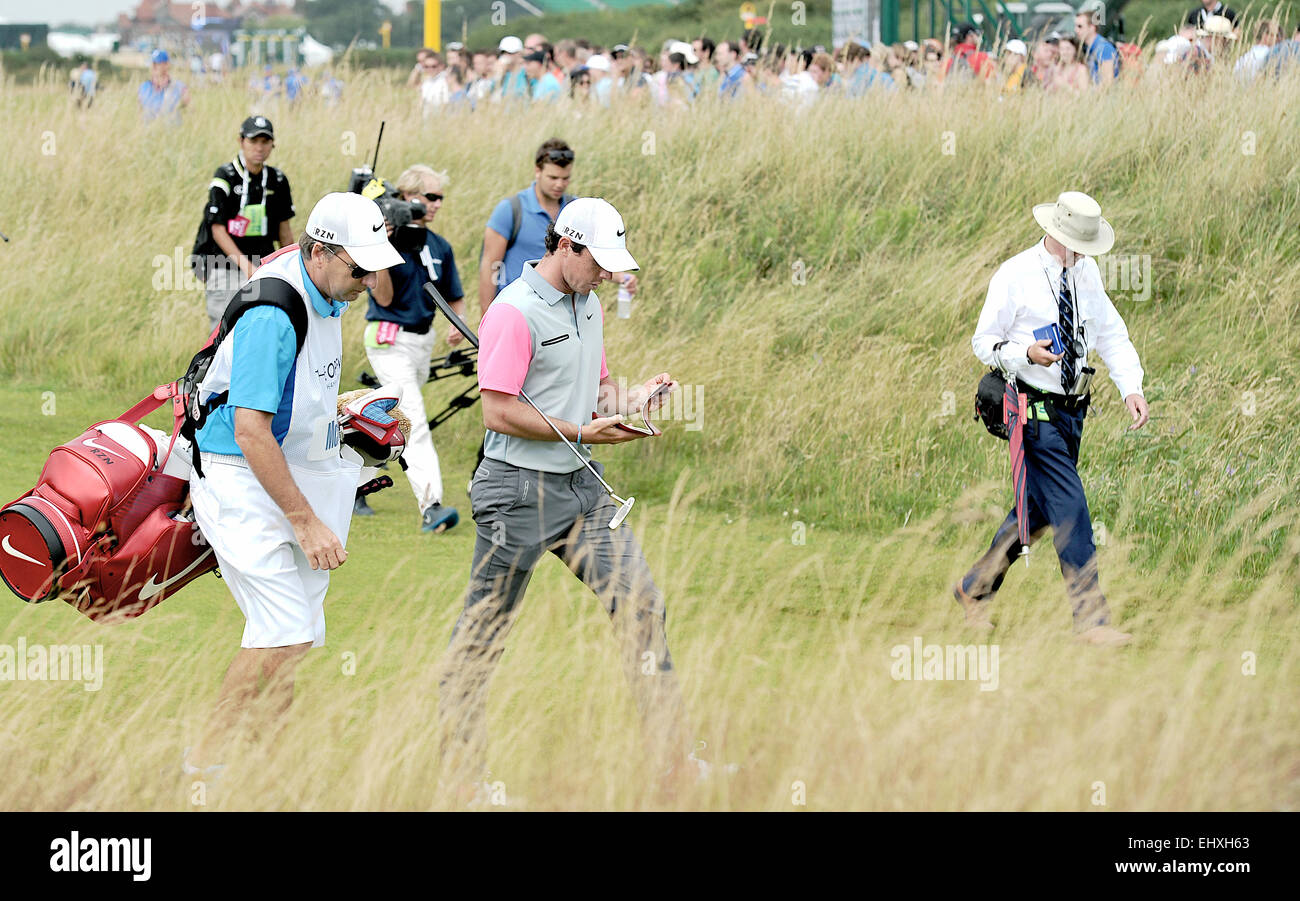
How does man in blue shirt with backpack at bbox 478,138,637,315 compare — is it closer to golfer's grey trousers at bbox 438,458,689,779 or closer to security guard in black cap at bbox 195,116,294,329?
security guard in black cap at bbox 195,116,294,329

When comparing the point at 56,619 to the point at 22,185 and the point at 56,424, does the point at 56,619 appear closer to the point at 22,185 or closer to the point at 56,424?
the point at 56,424

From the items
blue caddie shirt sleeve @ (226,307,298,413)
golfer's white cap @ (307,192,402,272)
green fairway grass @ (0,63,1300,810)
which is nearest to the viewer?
blue caddie shirt sleeve @ (226,307,298,413)

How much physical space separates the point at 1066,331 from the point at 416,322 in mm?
3721

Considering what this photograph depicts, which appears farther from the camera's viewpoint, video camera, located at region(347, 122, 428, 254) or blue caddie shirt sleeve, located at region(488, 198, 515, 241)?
blue caddie shirt sleeve, located at region(488, 198, 515, 241)

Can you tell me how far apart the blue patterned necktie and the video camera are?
11.1ft

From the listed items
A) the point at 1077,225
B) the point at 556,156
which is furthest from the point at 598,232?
the point at 556,156

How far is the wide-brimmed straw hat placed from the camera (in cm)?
677

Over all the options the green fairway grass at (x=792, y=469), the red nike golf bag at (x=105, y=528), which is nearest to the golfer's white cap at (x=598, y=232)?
the red nike golf bag at (x=105, y=528)

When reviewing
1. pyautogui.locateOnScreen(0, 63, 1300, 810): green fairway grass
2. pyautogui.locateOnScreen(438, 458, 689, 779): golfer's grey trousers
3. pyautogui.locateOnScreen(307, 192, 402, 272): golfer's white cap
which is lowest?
pyautogui.locateOnScreen(0, 63, 1300, 810): green fairway grass

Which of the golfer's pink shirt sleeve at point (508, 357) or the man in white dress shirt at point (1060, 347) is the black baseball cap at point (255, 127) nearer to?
the man in white dress shirt at point (1060, 347)

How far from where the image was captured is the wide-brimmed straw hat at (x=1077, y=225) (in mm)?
6770

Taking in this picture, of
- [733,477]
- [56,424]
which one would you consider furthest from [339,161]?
[733,477]

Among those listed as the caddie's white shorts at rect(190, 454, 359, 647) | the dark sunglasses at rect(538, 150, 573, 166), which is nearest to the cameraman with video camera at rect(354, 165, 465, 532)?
the dark sunglasses at rect(538, 150, 573, 166)

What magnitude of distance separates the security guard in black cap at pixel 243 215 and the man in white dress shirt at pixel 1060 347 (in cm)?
526
